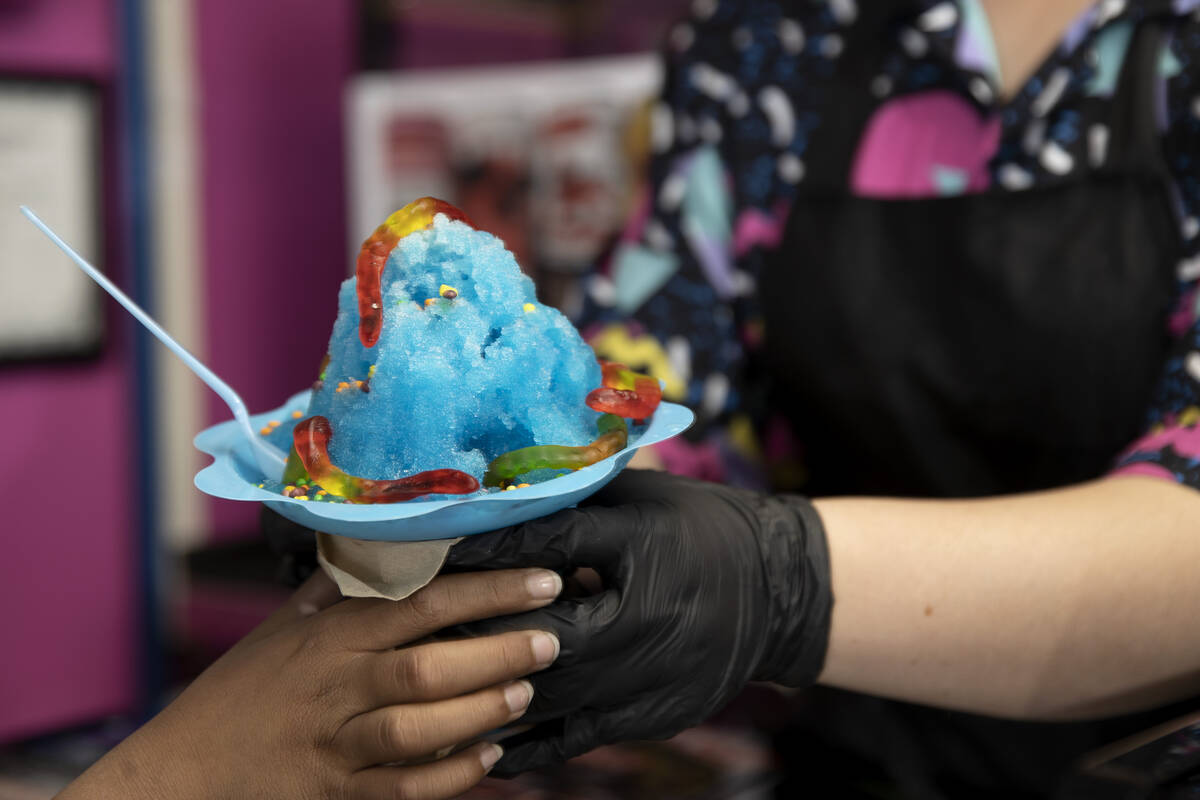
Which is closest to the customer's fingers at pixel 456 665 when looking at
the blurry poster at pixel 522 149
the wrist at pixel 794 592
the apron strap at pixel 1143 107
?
the wrist at pixel 794 592

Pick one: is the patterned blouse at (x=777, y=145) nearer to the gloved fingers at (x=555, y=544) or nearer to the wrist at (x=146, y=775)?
the gloved fingers at (x=555, y=544)

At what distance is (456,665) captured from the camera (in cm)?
72

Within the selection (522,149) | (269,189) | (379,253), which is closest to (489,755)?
(379,253)

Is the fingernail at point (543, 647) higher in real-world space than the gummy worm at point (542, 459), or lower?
lower

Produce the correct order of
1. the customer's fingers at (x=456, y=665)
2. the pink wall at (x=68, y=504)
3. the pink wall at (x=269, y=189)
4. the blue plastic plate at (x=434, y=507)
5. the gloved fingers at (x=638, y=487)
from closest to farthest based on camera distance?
1. the blue plastic plate at (x=434, y=507)
2. the customer's fingers at (x=456, y=665)
3. the gloved fingers at (x=638, y=487)
4. the pink wall at (x=68, y=504)
5. the pink wall at (x=269, y=189)

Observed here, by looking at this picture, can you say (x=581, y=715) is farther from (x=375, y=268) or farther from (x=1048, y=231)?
(x=1048, y=231)

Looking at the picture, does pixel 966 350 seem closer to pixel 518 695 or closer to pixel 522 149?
pixel 518 695

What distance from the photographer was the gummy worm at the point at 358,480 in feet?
2.13

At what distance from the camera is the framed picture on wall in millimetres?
2215

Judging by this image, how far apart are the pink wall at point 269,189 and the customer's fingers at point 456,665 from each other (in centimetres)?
204

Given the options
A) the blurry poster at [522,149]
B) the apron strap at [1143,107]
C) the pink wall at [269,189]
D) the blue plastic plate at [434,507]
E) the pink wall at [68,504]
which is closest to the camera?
the blue plastic plate at [434,507]

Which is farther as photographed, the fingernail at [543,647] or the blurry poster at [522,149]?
the blurry poster at [522,149]

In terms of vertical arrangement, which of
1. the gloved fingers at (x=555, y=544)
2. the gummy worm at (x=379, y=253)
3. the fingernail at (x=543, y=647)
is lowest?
the fingernail at (x=543, y=647)

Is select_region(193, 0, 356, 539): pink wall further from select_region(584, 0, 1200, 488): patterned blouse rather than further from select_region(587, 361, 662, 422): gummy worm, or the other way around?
select_region(587, 361, 662, 422): gummy worm
